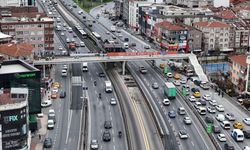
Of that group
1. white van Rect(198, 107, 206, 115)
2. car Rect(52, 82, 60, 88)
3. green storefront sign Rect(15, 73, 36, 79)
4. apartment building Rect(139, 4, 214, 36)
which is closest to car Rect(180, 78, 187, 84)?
white van Rect(198, 107, 206, 115)

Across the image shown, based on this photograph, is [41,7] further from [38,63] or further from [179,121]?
[179,121]

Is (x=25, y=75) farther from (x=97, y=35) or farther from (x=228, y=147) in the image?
(x=97, y=35)

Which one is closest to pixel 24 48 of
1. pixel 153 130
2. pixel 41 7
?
pixel 153 130

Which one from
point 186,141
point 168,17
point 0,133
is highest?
point 168,17

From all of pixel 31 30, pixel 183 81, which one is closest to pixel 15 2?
pixel 31 30

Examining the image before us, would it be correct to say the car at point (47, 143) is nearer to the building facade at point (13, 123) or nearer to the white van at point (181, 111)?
the building facade at point (13, 123)

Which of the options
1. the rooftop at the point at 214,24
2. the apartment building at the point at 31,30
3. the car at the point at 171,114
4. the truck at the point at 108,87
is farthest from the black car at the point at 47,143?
the rooftop at the point at 214,24

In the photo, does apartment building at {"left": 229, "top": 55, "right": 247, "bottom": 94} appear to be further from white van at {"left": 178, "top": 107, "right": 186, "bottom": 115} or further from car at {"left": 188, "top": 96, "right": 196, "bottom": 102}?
white van at {"left": 178, "top": 107, "right": 186, "bottom": 115}
